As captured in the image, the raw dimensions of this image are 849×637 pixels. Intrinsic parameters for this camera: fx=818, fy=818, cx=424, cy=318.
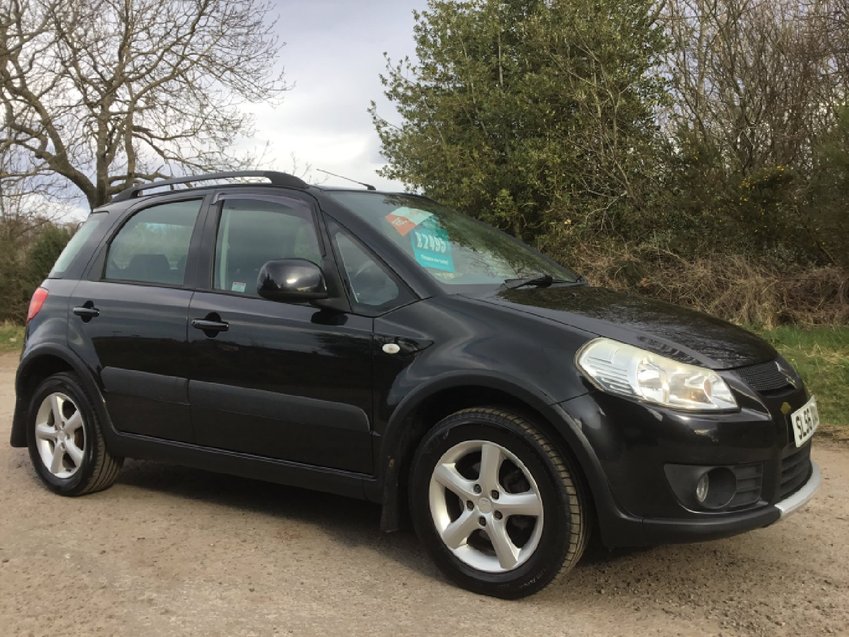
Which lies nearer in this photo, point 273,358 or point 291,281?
point 291,281

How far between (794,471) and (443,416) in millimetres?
1460

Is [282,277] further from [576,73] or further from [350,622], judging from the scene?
[576,73]

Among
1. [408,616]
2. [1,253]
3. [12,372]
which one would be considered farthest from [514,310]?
[1,253]

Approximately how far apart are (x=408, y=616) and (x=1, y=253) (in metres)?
18.0

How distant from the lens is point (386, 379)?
140 inches

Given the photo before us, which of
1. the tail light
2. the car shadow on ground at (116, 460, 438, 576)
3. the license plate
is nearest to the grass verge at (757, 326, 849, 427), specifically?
the license plate

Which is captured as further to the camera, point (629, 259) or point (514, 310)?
point (629, 259)

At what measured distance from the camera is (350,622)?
3123 mm

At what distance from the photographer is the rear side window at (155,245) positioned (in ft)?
14.9

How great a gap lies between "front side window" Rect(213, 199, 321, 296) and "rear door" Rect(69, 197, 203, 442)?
0.22 metres

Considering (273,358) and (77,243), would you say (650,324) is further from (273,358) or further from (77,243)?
(77,243)

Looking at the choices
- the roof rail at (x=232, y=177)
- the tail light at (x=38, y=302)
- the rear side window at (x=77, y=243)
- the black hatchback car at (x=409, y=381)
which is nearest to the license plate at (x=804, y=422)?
the black hatchback car at (x=409, y=381)

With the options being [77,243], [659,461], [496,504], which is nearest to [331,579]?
[496,504]

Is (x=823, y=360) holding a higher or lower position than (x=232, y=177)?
lower
